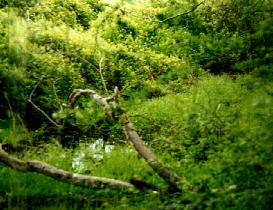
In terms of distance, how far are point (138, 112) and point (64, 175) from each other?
3388 millimetres

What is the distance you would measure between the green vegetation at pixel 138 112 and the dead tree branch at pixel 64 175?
12 centimetres

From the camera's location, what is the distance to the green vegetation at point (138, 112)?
2.74 meters

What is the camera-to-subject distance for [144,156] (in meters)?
3.92

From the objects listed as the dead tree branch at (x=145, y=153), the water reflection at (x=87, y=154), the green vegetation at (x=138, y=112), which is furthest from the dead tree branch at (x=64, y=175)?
the water reflection at (x=87, y=154)

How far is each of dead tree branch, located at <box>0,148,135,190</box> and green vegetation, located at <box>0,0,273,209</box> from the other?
0.39 ft

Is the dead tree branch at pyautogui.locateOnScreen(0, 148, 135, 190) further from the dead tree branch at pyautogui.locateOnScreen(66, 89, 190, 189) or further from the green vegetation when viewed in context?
the dead tree branch at pyautogui.locateOnScreen(66, 89, 190, 189)

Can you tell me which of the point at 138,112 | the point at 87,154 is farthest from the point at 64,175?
the point at 138,112

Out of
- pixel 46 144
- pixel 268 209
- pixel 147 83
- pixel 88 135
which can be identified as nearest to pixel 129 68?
pixel 147 83

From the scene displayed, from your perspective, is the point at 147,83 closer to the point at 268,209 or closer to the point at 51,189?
the point at 51,189

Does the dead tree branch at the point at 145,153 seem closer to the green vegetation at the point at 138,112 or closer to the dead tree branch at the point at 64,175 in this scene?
the green vegetation at the point at 138,112

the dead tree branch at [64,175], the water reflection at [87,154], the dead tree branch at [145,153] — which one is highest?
the dead tree branch at [145,153]

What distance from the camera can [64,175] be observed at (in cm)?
366

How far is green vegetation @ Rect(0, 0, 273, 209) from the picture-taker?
2.74 metres

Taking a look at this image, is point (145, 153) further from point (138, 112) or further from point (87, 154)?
point (138, 112)
